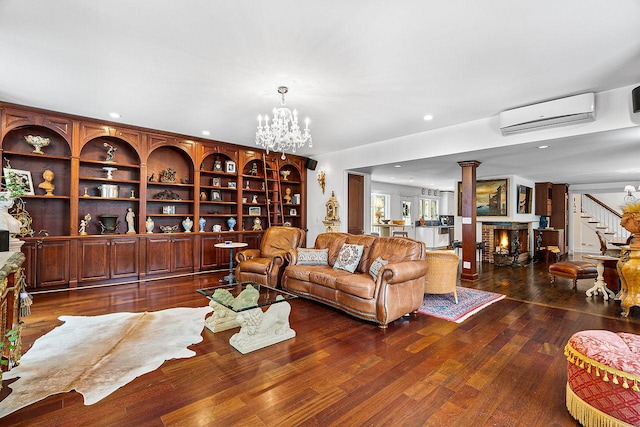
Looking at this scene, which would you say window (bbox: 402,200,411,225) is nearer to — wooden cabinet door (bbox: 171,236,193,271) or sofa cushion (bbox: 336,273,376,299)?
wooden cabinet door (bbox: 171,236,193,271)

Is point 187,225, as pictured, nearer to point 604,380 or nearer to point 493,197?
point 604,380

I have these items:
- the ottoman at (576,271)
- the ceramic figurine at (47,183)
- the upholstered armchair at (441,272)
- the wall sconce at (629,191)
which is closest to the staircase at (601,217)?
the wall sconce at (629,191)

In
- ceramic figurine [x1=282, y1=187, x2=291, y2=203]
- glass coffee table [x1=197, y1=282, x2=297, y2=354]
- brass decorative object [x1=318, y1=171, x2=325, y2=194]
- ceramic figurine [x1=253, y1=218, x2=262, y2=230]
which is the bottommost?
glass coffee table [x1=197, y1=282, x2=297, y2=354]

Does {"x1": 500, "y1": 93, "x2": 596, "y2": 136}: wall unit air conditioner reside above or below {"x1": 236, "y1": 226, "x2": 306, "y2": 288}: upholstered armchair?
above

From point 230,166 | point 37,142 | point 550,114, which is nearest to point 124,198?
point 37,142

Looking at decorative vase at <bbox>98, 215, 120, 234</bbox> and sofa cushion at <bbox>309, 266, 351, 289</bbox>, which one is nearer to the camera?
sofa cushion at <bbox>309, 266, 351, 289</bbox>

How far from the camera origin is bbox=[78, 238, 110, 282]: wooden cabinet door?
4821mm

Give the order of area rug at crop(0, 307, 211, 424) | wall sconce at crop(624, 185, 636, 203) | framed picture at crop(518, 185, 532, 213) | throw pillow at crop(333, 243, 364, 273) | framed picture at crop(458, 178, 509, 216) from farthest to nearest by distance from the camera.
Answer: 1. framed picture at crop(518, 185, 532, 213)
2. framed picture at crop(458, 178, 509, 216)
3. wall sconce at crop(624, 185, 636, 203)
4. throw pillow at crop(333, 243, 364, 273)
5. area rug at crop(0, 307, 211, 424)

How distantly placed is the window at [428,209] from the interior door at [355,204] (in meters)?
5.51

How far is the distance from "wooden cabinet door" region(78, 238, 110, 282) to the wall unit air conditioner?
21.3 ft

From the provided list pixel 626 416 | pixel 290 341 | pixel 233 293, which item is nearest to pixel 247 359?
pixel 290 341

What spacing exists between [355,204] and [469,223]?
99.1 inches

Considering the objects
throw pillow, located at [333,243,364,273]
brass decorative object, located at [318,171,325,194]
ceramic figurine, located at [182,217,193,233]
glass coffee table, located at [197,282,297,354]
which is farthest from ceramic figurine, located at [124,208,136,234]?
brass decorative object, located at [318,171,325,194]

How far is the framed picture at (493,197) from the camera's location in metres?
7.98
